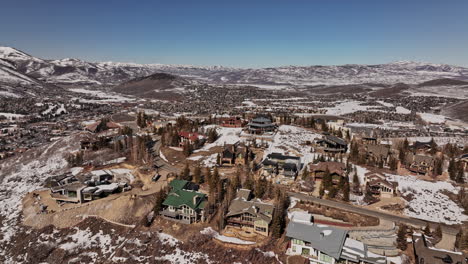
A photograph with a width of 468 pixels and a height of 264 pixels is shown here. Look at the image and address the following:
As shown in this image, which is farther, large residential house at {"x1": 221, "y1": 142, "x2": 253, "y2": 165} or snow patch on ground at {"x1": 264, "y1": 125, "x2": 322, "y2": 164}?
snow patch on ground at {"x1": 264, "y1": 125, "x2": 322, "y2": 164}

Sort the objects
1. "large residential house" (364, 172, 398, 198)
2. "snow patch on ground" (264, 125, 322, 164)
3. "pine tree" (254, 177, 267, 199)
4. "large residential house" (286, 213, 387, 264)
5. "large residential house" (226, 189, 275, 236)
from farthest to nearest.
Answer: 1. "snow patch on ground" (264, 125, 322, 164)
2. "large residential house" (364, 172, 398, 198)
3. "pine tree" (254, 177, 267, 199)
4. "large residential house" (226, 189, 275, 236)
5. "large residential house" (286, 213, 387, 264)

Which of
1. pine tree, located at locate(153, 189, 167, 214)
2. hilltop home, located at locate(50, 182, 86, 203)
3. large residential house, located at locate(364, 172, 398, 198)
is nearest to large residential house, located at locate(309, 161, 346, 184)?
large residential house, located at locate(364, 172, 398, 198)

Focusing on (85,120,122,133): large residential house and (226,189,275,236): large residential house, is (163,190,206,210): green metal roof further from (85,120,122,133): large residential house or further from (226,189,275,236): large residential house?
(85,120,122,133): large residential house

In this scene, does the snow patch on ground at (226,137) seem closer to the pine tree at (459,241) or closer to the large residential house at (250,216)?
the large residential house at (250,216)

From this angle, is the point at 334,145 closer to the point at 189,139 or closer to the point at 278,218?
the point at 278,218

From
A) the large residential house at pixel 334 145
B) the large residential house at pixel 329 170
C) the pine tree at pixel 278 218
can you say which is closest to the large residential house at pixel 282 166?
the large residential house at pixel 329 170

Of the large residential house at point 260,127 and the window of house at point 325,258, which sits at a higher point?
the large residential house at point 260,127
